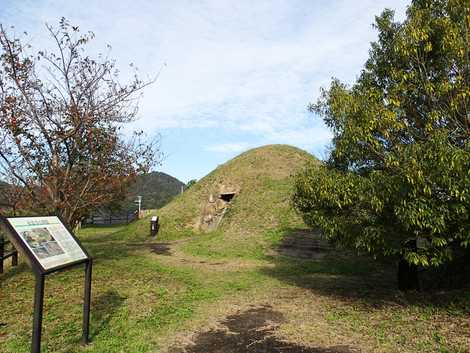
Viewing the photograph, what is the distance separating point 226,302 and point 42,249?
14.6 ft

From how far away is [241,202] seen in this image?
71.5 feet

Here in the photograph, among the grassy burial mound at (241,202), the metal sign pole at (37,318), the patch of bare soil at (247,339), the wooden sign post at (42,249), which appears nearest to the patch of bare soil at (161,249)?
the grassy burial mound at (241,202)

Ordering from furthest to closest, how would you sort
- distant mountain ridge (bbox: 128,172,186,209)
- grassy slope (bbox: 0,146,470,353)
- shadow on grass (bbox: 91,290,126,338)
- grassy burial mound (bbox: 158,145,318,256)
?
distant mountain ridge (bbox: 128,172,186,209) → grassy burial mound (bbox: 158,145,318,256) → shadow on grass (bbox: 91,290,126,338) → grassy slope (bbox: 0,146,470,353)

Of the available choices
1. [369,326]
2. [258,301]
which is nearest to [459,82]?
[369,326]

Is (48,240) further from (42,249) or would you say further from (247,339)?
(247,339)

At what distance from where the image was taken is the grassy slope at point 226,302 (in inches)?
222

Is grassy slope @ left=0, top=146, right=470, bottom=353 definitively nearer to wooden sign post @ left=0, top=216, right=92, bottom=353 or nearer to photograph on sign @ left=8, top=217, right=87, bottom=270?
wooden sign post @ left=0, top=216, right=92, bottom=353

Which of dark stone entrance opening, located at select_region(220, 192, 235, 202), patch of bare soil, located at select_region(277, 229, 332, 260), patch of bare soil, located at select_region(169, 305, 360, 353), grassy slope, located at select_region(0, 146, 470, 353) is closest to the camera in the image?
patch of bare soil, located at select_region(169, 305, 360, 353)

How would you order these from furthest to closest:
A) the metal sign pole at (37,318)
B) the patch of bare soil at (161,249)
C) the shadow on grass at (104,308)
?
the patch of bare soil at (161,249) < the shadow on grass at (104,308) < the metal sign pole at (37,318)

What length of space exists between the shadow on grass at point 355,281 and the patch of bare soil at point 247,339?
2.44 meters

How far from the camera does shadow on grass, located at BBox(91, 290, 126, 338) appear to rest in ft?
20.5

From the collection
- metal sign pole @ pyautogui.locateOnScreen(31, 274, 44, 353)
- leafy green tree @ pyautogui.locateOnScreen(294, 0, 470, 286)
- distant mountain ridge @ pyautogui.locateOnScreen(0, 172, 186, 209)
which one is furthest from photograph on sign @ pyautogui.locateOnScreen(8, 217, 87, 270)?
distant mountain ridge @ pyautogui.locateOnScreen(0, 172, 186, 209)

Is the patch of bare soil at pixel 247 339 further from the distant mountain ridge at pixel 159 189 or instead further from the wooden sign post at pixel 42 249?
the distant mountain ridge at pixel 159 189

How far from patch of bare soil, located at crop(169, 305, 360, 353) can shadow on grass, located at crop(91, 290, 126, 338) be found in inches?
65.0
